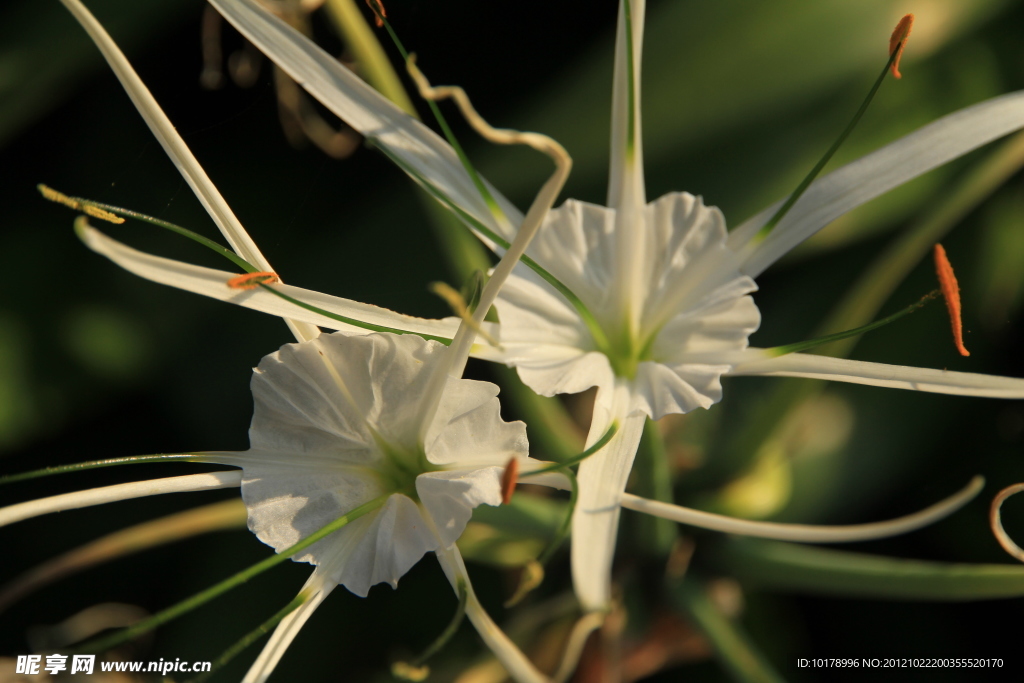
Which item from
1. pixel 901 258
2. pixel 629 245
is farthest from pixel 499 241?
pixel 901 258

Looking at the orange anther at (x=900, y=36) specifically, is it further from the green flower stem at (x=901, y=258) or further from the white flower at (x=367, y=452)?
the white flower at (x=367, y=452)

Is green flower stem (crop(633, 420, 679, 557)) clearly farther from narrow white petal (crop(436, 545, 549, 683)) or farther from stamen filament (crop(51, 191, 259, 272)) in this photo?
stamen filament (crop(51, 191, 259, 272))

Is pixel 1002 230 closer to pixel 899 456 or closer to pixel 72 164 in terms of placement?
pixel 899 456

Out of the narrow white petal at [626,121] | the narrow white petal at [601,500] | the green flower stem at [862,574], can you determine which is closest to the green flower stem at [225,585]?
the narrow white petal at [601,500]

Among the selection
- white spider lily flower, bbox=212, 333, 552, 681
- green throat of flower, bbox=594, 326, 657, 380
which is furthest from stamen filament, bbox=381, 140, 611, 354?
white spider lily flower, bbox=212, 333, 552, 681

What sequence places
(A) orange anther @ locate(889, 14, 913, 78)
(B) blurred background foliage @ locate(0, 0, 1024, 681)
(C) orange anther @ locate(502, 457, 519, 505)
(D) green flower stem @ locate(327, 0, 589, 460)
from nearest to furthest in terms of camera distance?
(C) orange anther @ locate(502, 457, 519, 505) < (A) orange anther @ locate(889, 14, 913, 78) < (D) green flower stem @ locate(327, 0, 589, 460) < (B) blurred background foliage @ locate(0, 0, 1024, 681)

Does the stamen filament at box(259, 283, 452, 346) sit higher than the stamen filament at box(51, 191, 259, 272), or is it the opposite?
the stamen filament at box(51, 191, 259, 272)

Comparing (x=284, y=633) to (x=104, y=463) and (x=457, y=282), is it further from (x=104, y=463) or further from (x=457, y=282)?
(x=457, y=282)
